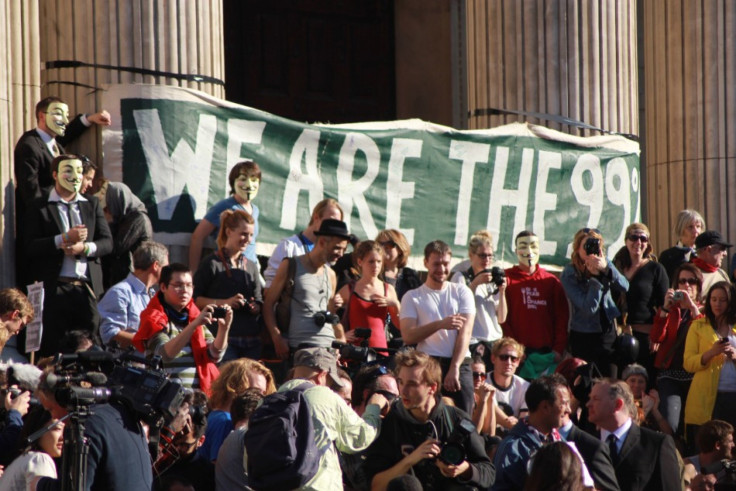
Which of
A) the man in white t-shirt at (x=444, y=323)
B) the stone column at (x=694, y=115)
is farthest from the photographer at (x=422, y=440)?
the stone column at (x=694, y=115)

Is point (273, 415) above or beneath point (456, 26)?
beneath

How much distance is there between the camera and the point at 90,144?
11.7 meters

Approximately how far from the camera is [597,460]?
28.5 feet

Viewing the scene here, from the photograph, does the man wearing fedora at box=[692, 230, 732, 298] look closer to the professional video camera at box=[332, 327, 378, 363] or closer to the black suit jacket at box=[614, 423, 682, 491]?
the black suit jacket at box=[614, 423, 682, 491]

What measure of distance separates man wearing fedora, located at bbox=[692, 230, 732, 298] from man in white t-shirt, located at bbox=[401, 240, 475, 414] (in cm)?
266

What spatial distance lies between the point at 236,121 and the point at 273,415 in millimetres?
5123

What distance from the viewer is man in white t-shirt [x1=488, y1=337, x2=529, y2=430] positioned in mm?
11000

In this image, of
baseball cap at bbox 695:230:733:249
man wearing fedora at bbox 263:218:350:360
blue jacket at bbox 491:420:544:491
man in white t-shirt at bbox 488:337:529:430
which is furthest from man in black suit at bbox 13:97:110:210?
baseball cap at bbox 695:230:733:249

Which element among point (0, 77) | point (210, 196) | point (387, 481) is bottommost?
point (387, 481)

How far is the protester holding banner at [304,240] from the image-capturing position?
37.7ft

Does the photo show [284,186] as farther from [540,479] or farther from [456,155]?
[540,479]

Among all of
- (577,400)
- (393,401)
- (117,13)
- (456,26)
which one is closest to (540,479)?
(393,401)

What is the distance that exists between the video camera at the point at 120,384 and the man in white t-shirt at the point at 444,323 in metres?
3.98

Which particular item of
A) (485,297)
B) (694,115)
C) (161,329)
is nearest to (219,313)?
(161,329)
